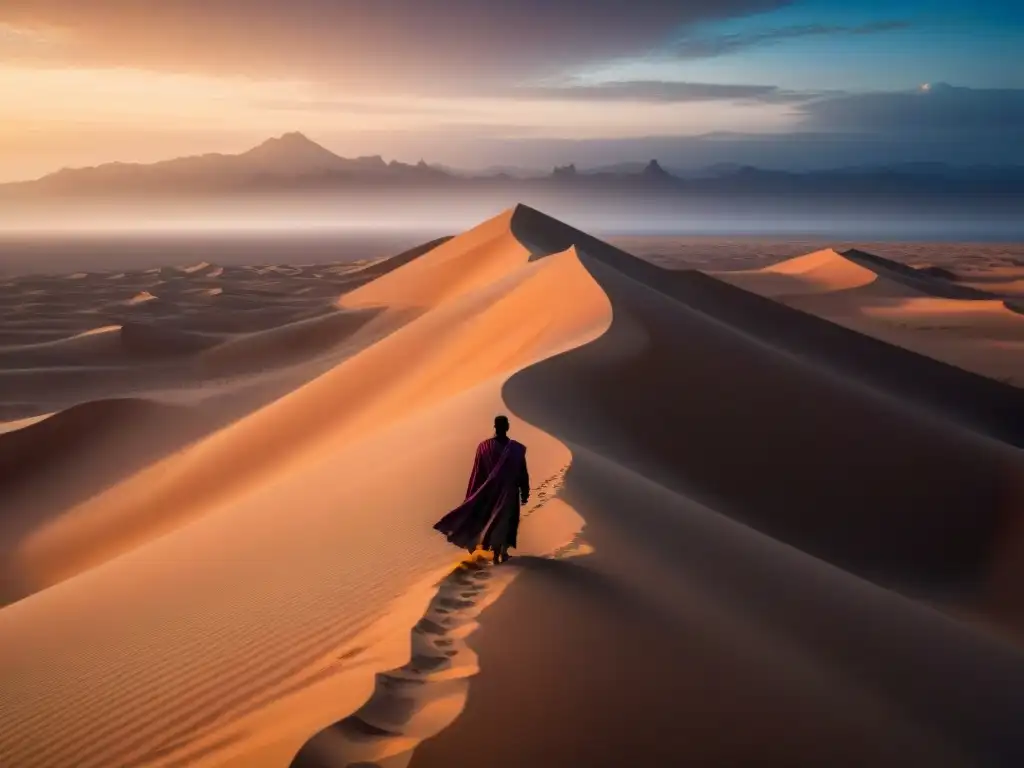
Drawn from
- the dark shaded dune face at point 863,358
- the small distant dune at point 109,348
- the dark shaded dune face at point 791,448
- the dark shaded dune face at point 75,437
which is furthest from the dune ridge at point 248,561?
the small distant dune at point 109,348

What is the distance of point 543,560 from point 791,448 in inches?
305

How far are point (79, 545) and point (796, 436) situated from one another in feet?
34.4

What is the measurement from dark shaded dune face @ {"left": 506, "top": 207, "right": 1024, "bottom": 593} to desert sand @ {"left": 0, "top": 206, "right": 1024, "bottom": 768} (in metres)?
0.06

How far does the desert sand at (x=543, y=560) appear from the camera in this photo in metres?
4.18

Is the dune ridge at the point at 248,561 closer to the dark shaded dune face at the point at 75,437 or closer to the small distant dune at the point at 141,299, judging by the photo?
the dark shaded dune face at the point at 75,437

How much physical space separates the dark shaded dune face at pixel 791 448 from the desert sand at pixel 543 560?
57 mm

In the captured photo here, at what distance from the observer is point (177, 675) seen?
5.15m

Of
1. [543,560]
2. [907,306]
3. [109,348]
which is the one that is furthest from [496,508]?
[907,306]

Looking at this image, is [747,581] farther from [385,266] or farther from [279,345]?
[385,266]

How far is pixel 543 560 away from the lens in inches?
219

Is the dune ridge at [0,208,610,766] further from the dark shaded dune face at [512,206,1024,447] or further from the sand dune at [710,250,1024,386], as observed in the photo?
the sand dune at [710,250,1024,386]

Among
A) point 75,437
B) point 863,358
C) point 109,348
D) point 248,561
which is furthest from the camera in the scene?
point 109,348

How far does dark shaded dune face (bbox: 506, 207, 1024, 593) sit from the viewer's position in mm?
10547

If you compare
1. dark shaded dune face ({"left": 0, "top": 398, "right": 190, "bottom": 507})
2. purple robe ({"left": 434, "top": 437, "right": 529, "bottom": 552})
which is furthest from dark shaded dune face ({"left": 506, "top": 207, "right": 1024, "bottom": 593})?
dark shaded dune face ({"left": 0, "top": 398, "right": 190, "bottom": 507})
